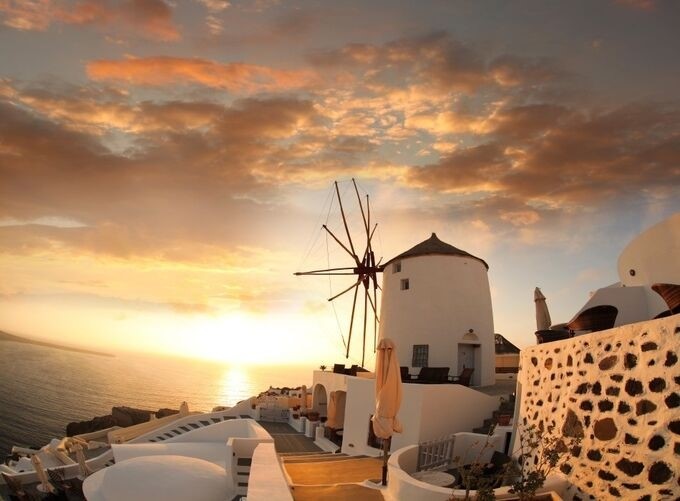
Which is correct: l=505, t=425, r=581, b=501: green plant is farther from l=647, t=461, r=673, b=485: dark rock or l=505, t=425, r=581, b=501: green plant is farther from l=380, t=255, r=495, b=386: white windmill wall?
A: l=380, t=255, r=495, b=386: white windmill wall

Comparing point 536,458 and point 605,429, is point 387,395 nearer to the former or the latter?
point 536,458

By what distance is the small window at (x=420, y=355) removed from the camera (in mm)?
20188

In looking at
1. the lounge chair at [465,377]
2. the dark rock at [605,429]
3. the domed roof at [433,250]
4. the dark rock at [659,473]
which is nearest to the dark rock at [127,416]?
the domed roof at [433,250]

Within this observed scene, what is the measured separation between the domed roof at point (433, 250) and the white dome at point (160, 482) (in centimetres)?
1421

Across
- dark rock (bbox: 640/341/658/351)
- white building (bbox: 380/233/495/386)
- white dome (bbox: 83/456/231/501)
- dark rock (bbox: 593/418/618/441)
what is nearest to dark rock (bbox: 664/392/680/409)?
dark rock (bbox: 640/341/658/351)

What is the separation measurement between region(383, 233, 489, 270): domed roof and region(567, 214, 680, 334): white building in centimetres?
943

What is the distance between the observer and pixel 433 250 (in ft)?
70.2

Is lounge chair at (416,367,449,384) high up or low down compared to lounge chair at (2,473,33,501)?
up

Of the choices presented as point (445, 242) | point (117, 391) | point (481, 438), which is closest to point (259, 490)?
point (481, 438)

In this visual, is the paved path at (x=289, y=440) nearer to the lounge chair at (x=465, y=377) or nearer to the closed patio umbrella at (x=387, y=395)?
the lounge chair at (x=465, y=377)

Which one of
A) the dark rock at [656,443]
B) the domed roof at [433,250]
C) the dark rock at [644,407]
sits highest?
the domed roof at [433,250]

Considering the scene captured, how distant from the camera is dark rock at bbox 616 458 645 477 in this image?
5902mm

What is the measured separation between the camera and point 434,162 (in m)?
15.1

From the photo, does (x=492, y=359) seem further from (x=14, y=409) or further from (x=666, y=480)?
(x=14, y=409)
